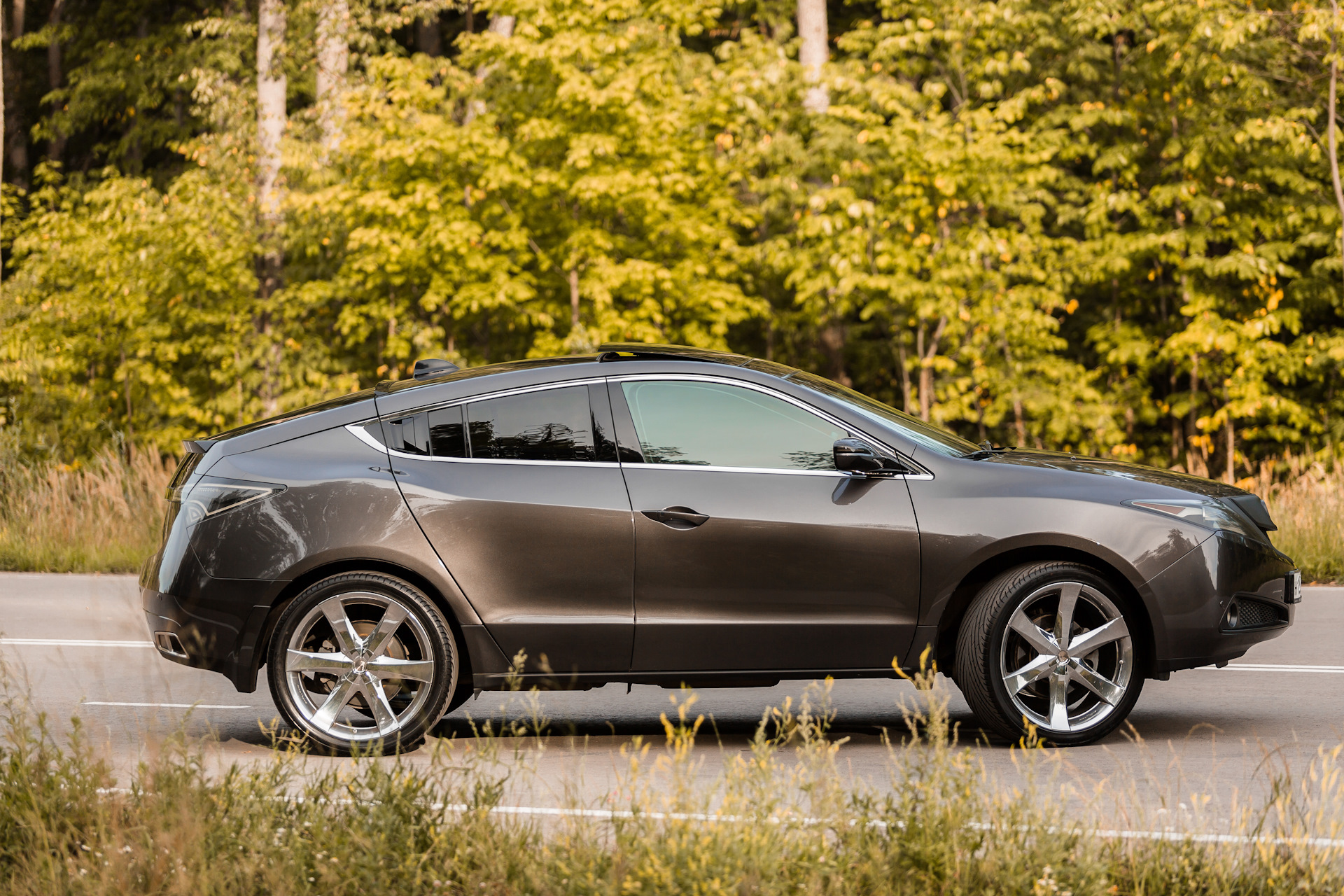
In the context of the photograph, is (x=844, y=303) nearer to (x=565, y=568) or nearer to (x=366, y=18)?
(x=366, y=18)

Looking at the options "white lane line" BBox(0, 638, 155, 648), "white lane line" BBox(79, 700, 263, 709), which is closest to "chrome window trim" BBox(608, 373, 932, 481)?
"white lane line" BBox(79, 700, 263, 709)

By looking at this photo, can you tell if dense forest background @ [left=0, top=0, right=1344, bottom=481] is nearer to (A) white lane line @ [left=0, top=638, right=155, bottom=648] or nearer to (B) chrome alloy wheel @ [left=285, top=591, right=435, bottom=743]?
(A) white lane line @ [left=0, top=638, right=155, bottom=648]

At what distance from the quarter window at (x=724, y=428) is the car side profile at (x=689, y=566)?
0.01m

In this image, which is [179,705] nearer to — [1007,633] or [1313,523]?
[1007,633]

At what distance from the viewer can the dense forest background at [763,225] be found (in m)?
17.7

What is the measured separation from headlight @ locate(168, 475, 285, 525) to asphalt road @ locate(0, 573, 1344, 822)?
0.58 meters

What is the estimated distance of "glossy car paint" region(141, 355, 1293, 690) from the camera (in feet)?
19.3

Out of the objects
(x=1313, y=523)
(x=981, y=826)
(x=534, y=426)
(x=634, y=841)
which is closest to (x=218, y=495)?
(x=534, y=426)

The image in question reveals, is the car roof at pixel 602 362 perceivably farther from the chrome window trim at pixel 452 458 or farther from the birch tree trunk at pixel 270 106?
the birch tree trunk at pixel 270 106

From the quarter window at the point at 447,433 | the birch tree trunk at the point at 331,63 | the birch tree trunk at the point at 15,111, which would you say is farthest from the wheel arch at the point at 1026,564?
the birch tree trunk at the point at 15,111

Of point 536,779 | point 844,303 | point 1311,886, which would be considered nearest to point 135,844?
point 536,779

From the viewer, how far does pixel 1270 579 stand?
607 centimetres

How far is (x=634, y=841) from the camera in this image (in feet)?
12.9

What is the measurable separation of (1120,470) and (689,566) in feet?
6.58
